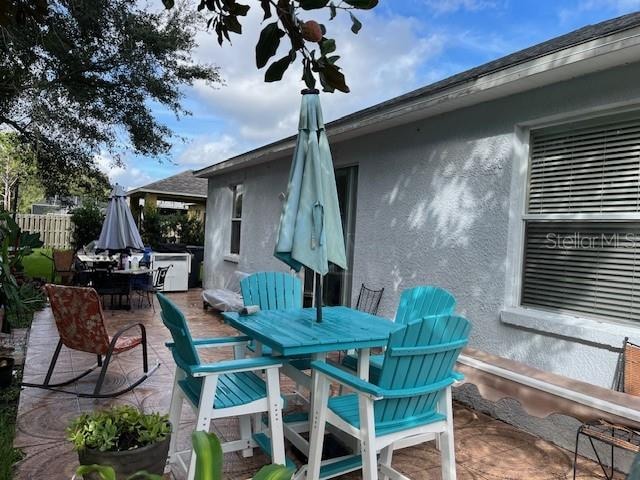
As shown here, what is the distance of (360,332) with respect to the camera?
3217 millimetres

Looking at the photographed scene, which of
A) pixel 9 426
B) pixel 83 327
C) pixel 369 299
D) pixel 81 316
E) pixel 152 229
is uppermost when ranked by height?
pixel 152 229

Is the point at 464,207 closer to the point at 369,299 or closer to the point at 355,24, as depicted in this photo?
the point at 369,299

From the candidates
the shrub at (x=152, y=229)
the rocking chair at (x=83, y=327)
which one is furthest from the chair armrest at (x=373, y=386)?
the shrub at (x=152, y=229)

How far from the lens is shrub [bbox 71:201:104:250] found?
48.8ft

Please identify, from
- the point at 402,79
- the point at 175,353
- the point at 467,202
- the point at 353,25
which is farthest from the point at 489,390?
the point at 402,79

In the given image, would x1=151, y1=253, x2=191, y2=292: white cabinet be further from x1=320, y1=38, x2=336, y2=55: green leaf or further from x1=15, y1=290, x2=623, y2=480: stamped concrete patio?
x1=320, y1=38, x2=336, y2=55: green leaf

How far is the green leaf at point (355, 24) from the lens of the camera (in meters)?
1.41

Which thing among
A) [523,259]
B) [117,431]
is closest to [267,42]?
[117,431]

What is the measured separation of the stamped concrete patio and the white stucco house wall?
0.98ft

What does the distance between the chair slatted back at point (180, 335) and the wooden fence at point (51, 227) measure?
16712 millimetres

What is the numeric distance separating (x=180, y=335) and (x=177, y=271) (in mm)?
9707

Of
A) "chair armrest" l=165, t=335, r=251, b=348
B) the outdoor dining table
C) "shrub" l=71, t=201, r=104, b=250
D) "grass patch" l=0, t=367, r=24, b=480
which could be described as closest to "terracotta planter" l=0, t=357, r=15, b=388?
"grass patch" l=0, t=367, r=24, b=480

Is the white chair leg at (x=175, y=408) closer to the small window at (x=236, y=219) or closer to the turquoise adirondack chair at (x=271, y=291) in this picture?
the turquoise adirondack chair at (x=271, y=291)

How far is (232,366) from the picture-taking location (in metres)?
2.78
